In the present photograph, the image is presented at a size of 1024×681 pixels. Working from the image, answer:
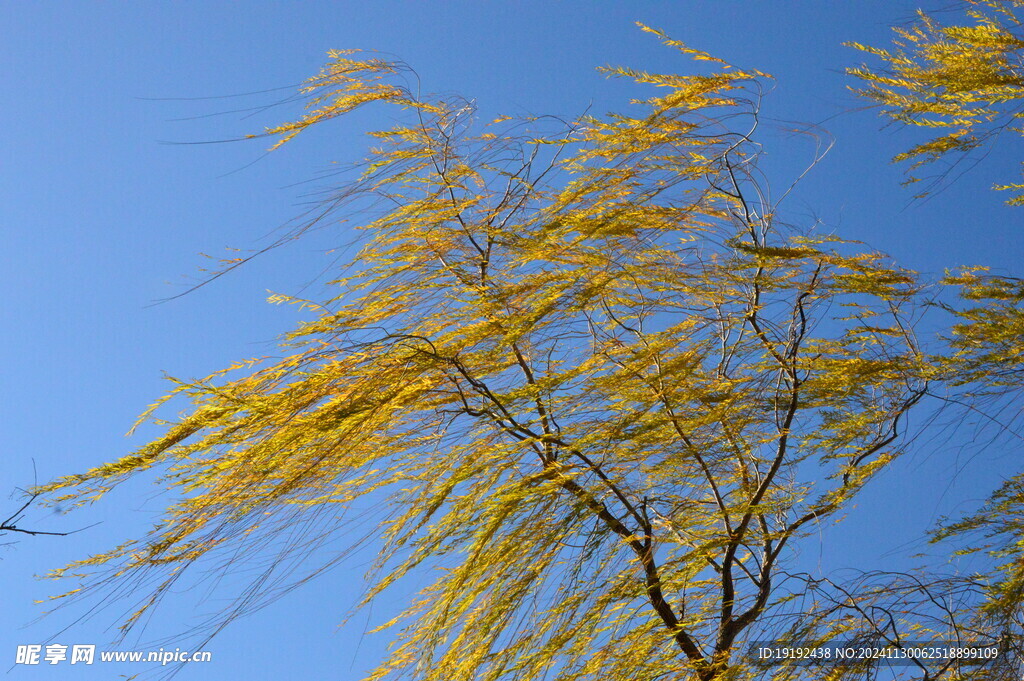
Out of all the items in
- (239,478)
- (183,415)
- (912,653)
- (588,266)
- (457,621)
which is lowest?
(912,653)

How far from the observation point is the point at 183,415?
2232 millimetres

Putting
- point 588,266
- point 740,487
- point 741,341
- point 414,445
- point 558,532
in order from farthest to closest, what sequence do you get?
point 740,487
point 741,341
point 414,445
point 588,266
point 558,532

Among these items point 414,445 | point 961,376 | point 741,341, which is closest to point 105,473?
point 414,445

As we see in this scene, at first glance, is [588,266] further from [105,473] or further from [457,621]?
[105,473]

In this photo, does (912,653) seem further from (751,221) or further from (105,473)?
(105,473)

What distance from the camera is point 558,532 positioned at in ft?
7.88

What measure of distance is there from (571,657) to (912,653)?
1.16 metres

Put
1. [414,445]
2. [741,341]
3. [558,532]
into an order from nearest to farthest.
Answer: [558,532] < [414,445] < [741,341]

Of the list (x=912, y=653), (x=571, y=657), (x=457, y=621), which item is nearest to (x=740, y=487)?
(x=912, y=653)

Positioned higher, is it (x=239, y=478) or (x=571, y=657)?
(x=239, y=478)

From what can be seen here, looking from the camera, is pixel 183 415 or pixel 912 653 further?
pixel 912 653

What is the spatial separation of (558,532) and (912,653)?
4.31 ft

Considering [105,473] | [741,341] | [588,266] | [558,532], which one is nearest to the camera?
[105,473]

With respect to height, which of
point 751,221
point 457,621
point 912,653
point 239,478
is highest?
point 751,221
